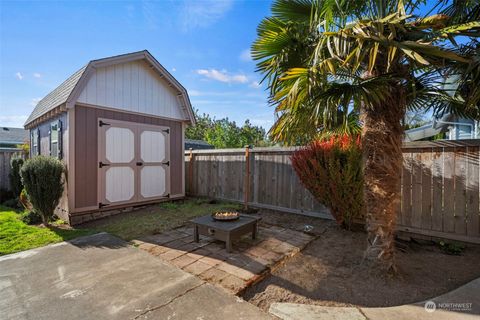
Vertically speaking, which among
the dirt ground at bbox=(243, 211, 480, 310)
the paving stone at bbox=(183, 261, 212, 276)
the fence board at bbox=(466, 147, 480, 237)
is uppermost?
the fence board at bbox=(466, 147, 480, 237)

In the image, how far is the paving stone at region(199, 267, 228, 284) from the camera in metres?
2.73

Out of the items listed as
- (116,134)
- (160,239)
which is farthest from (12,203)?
(160,239)

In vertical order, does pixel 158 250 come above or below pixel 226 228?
below

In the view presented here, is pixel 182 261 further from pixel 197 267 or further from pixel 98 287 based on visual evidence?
pixel 98 287

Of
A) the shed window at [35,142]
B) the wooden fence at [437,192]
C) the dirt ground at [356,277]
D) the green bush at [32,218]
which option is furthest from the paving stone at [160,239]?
the shed window at [35,142]

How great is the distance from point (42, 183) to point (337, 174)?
237 inches

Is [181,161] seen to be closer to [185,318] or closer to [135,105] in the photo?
[135,105]

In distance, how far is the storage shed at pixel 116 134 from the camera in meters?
5.32

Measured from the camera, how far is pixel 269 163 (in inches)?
246

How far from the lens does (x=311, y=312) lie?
219 cm

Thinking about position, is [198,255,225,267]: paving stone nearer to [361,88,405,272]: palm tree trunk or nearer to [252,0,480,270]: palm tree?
[252,0,480,270]: palm tree

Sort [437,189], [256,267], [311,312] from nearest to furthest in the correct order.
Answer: [311,312] < [256,267] < [437,189]

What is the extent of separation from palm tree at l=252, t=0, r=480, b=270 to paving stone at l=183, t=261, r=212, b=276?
200cm

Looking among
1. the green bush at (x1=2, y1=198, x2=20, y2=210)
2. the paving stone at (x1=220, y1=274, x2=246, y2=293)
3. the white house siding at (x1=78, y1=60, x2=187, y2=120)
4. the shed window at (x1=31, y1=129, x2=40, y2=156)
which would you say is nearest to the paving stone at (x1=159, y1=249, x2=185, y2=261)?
the paving stone at (x1=220, y1=274, x2=246, y2=293)
